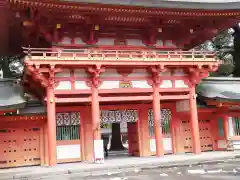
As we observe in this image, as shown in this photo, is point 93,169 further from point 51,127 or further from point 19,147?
point 19,147

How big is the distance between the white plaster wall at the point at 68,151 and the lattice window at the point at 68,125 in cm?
44

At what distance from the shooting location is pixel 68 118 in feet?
55.5

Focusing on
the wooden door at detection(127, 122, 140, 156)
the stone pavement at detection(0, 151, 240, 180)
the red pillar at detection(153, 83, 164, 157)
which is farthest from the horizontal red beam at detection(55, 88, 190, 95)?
the stone pavement at detection(0, 151, 240, 180)

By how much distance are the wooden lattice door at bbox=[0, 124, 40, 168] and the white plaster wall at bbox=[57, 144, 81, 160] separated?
1.08m

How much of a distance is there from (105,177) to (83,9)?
7511mm

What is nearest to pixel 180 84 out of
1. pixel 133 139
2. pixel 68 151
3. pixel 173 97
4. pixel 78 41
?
pixel 173 97

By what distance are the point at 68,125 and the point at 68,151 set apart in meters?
1.29

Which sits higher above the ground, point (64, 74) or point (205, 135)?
point (64, 74)

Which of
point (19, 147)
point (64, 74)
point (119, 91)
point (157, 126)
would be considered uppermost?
point (64, 74)

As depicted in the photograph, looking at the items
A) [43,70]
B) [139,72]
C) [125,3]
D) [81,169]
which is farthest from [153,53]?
[81,169]

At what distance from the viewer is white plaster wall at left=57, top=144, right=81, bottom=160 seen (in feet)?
54.1

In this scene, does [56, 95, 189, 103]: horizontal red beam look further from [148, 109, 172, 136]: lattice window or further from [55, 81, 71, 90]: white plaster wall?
[148, 109, 172, 136]: lattice window

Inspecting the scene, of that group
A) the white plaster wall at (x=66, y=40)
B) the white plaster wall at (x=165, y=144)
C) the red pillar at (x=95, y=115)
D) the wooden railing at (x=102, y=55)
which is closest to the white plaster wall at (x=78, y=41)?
the white plaster wall at (x=66, y=40)

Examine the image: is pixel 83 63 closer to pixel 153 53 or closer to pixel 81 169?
pixel 153 53
